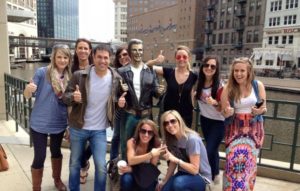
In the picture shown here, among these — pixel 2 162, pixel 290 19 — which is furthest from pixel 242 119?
pixel 290 19

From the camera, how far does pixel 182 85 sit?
3.66m

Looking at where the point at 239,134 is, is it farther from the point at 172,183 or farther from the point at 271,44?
the point at 271,44

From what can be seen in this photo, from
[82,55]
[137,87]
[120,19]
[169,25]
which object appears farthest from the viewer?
[120,19]

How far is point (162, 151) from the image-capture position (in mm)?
3164

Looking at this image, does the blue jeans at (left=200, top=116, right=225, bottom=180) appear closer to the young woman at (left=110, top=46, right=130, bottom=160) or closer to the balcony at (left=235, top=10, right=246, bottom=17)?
the young woman at (left=110, top=46, right=130, bottom=160)

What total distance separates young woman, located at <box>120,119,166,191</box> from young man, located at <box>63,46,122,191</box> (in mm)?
265

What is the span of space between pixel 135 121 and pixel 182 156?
0.71m

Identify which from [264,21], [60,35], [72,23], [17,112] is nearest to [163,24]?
[264,21]

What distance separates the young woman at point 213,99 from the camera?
363 cm

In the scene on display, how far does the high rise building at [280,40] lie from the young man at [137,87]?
1606 inches

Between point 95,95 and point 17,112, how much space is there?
3734mm

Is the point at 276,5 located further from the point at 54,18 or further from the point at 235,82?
the point at 54,18

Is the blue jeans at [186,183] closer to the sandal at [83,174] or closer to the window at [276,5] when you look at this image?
the sandal at [83,174]

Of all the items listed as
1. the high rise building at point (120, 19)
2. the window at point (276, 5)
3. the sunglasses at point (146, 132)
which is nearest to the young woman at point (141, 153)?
the sunglasses at point (146, 132)
